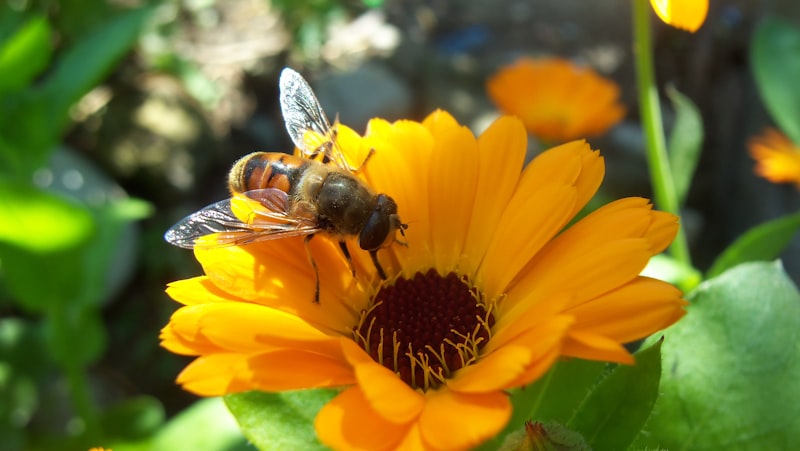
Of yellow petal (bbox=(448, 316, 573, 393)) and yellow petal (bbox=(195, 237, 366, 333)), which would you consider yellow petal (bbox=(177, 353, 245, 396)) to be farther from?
yellow petal (bbox=(448, 316, 573, 393))

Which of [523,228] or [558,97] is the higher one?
[523,228]

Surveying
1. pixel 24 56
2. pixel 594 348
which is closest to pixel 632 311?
pixel 594 348

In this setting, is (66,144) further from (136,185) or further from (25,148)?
(25,148)

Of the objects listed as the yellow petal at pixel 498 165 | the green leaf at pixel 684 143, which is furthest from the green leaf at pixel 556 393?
the green leaf at pixel 684 143

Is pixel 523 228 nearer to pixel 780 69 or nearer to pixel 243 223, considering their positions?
→ pixel 243 223

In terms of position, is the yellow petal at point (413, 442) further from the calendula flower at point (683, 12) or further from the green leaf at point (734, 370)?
the calendula flower at point (683, 12)

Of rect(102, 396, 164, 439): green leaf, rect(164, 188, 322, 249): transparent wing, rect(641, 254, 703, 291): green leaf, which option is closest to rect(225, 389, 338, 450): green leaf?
rect(164, 188, 322, 249): transparent wing
